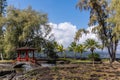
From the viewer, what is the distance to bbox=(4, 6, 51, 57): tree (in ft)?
200

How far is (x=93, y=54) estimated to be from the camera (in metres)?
71.2

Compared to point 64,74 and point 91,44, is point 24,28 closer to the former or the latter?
point 91,44

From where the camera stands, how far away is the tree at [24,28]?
61.1m

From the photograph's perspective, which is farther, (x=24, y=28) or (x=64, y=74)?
(x=24, y=28)

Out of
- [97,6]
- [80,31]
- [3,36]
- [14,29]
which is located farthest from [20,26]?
[97,6]

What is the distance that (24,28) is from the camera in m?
61.4

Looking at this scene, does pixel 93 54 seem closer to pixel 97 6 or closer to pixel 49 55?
pixel 49 55

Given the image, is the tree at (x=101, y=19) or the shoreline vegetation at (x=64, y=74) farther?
the tree at (x=101, y=19)

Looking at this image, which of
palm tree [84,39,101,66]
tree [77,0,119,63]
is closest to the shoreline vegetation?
tree [77,0,119,63]

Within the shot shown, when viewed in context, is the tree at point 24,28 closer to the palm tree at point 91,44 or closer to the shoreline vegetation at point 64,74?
the palm tree at point 91,44

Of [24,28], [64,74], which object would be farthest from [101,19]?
[64,74]

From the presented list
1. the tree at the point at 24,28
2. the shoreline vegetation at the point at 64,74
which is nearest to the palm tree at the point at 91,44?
the tree at the point at 24,28

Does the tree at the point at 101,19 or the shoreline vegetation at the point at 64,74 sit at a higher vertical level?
the tree at the point at 101,19

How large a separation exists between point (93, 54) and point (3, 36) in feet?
79.8
